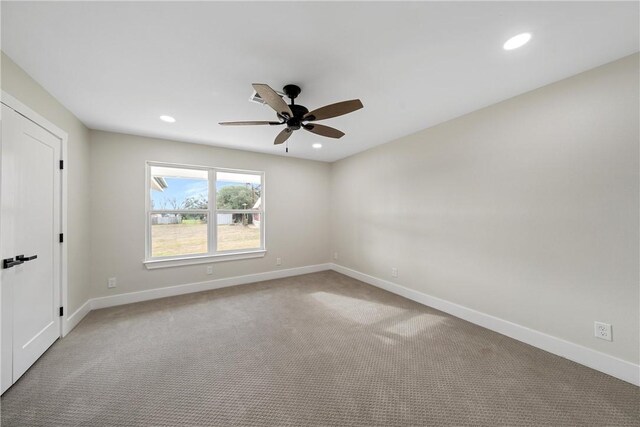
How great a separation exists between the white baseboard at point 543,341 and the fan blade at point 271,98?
2.95 metres

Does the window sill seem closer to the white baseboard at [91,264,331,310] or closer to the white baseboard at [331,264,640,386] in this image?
the white baseboard at [91,264,331,310]

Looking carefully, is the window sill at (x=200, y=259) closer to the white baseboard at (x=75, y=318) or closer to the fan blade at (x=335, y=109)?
the white baseboard at (x=75, y=318)

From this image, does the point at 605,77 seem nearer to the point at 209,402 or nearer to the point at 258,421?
the point at 258,421

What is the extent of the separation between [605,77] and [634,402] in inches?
94.5

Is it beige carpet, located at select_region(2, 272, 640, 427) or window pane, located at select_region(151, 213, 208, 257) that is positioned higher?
window pane, located at select_region(151, 213, 208, 257)

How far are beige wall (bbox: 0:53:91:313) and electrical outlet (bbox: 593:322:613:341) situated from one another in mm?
5017

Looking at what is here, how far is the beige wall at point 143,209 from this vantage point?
319cm

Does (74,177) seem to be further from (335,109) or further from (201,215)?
(335,109)

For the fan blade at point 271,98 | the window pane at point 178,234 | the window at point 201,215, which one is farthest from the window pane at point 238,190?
the fan blade at point 271,98

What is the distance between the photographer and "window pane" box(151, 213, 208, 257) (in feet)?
11.8

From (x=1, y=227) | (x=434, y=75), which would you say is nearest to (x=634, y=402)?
(x=434, y=75)

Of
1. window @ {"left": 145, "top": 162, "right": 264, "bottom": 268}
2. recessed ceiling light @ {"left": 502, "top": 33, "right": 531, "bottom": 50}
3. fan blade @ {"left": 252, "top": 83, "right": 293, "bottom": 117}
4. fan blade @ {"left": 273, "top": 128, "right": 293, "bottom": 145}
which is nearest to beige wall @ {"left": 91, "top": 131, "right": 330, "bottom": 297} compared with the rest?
window @ {"left": 145, "top": 162, "right": 264, "bottom": 268}

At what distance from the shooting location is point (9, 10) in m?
1.32

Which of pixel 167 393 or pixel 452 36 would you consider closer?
pixel 452 36
